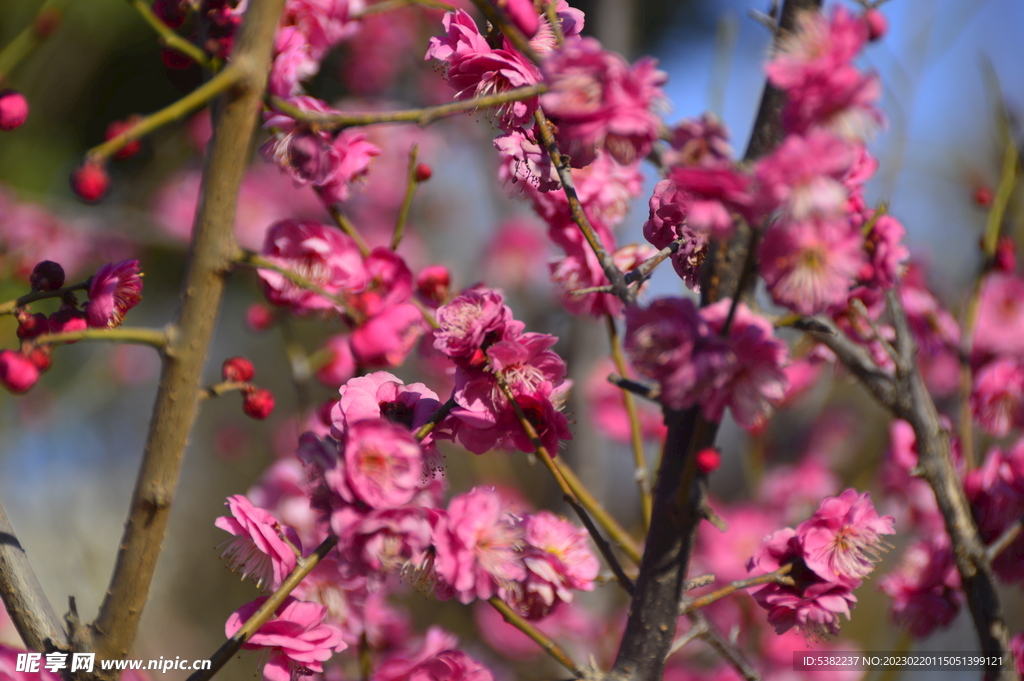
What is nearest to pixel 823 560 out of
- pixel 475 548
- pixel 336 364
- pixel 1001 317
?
pixel 475 548

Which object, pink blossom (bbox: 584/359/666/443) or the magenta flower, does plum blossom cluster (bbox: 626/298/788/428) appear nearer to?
the magenta flower

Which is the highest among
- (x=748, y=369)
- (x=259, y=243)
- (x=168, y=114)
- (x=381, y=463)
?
(x=168, y=114)

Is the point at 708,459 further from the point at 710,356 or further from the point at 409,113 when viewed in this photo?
the point at 409,113

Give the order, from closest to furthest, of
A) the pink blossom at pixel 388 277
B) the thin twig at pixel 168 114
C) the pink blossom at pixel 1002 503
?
the thin twig at pixel 168 114, the pink blossom at pixel 388 277, the pink blossom at pixel 1002 503

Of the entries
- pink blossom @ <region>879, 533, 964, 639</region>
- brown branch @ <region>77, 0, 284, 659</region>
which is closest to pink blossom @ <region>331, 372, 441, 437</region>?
brown branch @ <region>77, 0, 284, 659</region>

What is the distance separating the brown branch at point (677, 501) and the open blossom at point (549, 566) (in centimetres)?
11

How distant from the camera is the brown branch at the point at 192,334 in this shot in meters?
0.58

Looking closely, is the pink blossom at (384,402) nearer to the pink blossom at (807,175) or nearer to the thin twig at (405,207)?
the thin twig at (405,207)

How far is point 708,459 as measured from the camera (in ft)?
1.94

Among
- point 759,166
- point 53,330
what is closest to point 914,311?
point 759,166

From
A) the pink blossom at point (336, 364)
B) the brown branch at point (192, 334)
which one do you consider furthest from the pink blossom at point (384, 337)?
the pink blossom at point (336, 364)

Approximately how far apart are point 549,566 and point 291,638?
0.94 feet

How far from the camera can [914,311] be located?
141cm

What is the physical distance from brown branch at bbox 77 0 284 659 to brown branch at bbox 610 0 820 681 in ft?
1.38
